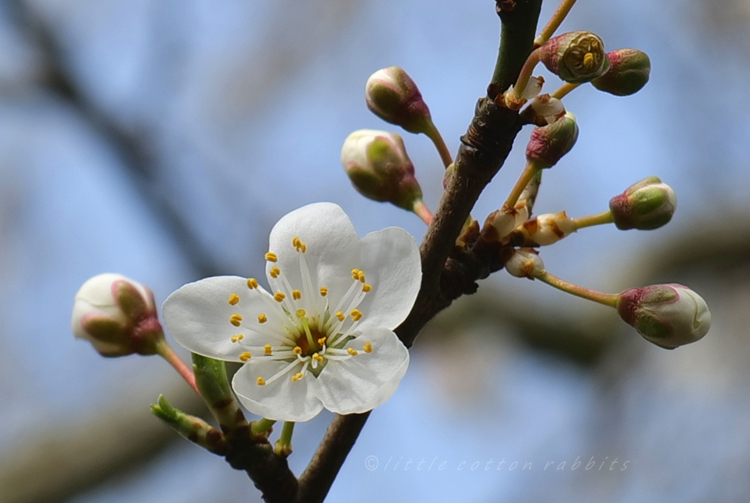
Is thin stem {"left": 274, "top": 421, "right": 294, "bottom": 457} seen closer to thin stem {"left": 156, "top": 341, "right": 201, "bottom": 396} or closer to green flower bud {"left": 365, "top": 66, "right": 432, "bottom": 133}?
thin stem {"left": 156, "top": 341, "right": 201, "bottom": 396}

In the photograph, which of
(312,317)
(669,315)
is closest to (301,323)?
(312,317)

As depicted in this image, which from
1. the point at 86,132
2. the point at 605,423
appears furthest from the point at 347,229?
the point at 86,132

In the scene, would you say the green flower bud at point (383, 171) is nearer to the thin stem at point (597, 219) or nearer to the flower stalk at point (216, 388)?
the thin stem at point (597, 219)

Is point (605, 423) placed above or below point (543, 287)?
below

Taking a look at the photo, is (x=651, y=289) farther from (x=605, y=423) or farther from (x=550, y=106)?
(x=605, y=423)

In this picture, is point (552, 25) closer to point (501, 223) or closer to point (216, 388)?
point (501, 223)

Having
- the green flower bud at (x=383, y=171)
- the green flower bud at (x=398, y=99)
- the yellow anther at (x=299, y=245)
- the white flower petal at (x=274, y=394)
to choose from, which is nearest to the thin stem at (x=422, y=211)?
the green flower bud at (x=383, y=171)
